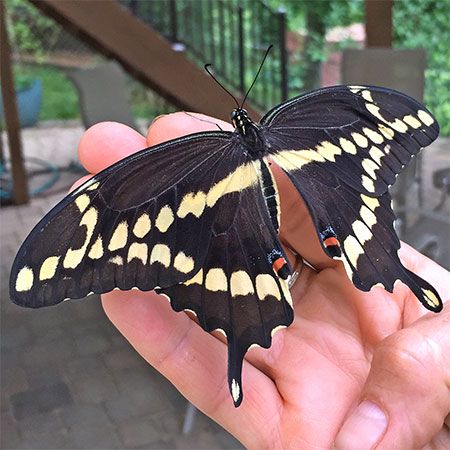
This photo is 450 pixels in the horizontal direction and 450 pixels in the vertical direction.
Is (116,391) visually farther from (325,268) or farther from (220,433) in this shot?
(325,268)

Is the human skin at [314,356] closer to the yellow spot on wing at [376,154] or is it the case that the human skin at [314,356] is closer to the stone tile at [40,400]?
the yellow spot on wing at [376,154]

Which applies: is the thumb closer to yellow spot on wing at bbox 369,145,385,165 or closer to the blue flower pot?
yellow spot on wing at bbox 369,145,385,165

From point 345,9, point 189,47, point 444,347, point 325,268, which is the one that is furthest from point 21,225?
point 345,9

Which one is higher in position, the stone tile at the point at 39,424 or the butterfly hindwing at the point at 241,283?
the butterfly hindwing at the point at 241,283

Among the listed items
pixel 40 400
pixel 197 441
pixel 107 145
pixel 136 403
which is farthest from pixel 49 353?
pixel 107 145

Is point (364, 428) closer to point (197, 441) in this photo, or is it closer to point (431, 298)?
point (431, 298)

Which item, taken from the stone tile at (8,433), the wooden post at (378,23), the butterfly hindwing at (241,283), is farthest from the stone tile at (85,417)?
the wooden post at (378,23)

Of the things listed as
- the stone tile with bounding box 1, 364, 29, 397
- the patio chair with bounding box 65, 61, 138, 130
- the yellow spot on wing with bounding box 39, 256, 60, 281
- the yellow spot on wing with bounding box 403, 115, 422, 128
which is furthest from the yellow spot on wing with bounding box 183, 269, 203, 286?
the patio chair with bounding box 65, 61, 138, 130
